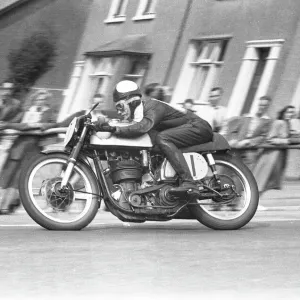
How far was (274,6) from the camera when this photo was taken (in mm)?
28594

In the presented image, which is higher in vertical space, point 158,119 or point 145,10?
point 145,10

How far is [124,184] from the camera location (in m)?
11.9

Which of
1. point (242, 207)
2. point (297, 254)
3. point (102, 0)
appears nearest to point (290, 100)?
point (102, 0)

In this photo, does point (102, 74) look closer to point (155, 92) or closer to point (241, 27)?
point (241, 27)

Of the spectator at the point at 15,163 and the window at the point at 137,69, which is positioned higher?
the window at the point at 137,69

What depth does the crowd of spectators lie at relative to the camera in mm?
15328

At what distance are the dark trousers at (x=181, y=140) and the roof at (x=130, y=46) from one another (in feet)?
74.3

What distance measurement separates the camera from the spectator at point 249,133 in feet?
54.6

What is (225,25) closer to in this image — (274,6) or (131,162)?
(274,6)

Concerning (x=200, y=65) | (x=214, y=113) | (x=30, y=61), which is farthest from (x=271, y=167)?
(x=30, y=61)

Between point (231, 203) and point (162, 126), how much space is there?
0.97 metres

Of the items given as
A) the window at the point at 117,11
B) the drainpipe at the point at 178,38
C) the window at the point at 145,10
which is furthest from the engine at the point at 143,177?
the window at the point at 117,11

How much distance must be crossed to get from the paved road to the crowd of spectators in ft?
8.84

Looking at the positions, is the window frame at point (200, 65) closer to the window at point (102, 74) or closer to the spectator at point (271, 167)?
the window at point (102, 74)
